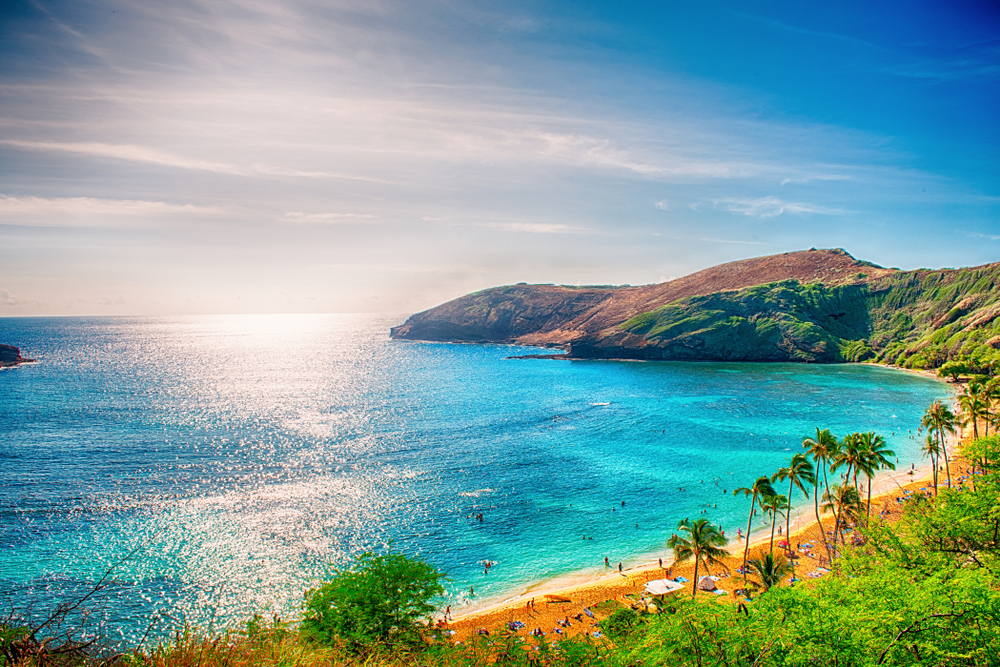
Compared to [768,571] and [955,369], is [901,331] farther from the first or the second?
→ [768,571]

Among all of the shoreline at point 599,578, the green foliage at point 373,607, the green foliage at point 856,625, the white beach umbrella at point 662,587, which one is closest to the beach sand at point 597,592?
the shoreline at point 599,578

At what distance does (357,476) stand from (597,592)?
39964mm

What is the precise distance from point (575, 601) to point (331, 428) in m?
69.1

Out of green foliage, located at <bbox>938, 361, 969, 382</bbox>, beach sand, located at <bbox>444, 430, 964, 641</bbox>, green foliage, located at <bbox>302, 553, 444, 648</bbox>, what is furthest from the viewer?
green foliage, located at <bbox>938, 361, 969, 382</bbox>

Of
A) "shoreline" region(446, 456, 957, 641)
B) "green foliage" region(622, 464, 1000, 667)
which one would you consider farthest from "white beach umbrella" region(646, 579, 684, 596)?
"green foliage" region(622, 464, 1000, 667)

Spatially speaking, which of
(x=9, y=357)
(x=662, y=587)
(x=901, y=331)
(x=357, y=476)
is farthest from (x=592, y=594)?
(x=9, y=357)

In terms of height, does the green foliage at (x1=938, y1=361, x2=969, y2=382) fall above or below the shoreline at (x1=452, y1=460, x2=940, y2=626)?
above

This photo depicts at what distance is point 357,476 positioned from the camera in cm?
7019

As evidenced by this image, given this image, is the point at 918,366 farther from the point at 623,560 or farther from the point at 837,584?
the point at 837,584

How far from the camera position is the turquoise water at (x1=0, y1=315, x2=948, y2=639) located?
46219 millimetres

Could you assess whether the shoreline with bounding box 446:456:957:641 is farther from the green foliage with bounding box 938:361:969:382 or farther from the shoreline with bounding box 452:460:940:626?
the green foliage with bounding box 938:361:969:382

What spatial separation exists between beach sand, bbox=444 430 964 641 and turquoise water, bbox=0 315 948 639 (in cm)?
251

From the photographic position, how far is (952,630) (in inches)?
658

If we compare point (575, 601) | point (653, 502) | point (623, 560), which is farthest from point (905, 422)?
point (575, 601)
